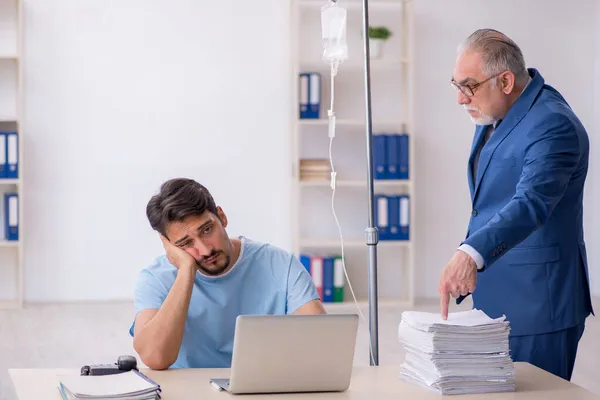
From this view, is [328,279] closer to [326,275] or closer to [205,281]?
[326,275]

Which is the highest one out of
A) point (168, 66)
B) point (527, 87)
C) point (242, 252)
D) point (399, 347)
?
point (168, 66)

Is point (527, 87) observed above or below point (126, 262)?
above

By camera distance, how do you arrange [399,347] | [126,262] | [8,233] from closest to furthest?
[399,347]
[8,233]
[126,262]

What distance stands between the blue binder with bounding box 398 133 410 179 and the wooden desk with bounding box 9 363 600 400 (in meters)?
4.08

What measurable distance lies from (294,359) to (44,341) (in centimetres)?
342

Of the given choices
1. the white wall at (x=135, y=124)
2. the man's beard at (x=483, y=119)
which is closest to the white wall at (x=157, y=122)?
the white wall at (x=135, y=124)

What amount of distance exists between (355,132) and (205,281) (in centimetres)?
420

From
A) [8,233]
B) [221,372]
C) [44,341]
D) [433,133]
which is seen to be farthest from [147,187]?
[221,372]

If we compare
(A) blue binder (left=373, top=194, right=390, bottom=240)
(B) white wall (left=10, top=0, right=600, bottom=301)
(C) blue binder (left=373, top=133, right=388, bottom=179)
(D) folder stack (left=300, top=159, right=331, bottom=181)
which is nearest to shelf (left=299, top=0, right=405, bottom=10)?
(B) white wall (left=10, top=0, right=600, bottom=301)

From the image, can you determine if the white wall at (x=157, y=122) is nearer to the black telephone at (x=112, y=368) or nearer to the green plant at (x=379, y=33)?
the green plant at (x=379, y=33)

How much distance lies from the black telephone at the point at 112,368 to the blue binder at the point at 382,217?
427 centimetres

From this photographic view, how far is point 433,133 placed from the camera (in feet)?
21.7

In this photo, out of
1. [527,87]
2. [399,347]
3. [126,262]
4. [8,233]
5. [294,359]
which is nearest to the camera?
[294,359]

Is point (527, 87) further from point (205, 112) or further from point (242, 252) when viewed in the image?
point (205, 112)
